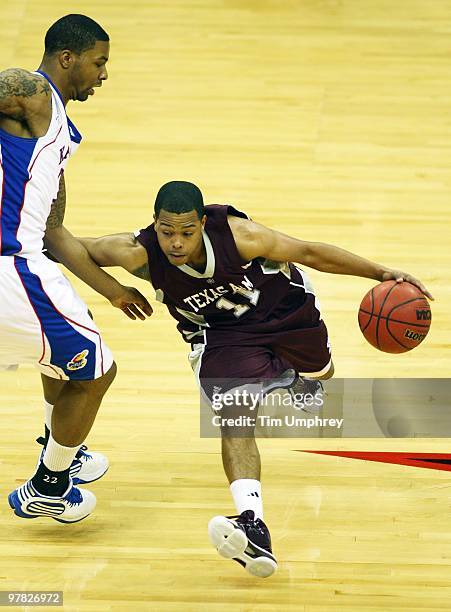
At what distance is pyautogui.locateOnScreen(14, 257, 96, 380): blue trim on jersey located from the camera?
4.45 m

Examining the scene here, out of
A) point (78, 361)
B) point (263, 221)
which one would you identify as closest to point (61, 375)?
point (78, 361)

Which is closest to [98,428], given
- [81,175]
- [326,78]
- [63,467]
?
[63,467]

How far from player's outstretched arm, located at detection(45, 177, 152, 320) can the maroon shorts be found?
33 cm

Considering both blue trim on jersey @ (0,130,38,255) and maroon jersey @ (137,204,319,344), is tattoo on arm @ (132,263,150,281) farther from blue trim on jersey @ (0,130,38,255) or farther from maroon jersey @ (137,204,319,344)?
Answer: blue trim on jersey @ (0,130,38,255)

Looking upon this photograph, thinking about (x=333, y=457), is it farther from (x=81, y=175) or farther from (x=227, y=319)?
(x=81, y=175)

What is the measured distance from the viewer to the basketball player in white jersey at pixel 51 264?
438 cm

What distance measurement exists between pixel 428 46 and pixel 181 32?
1.96 meters

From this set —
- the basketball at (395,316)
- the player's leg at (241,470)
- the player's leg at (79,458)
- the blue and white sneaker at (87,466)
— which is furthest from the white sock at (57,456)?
the basketball at (395,316)

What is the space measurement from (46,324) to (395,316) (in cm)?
149

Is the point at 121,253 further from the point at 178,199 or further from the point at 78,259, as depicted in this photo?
the point at 178,199

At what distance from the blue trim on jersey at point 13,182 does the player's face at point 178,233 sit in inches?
22.9

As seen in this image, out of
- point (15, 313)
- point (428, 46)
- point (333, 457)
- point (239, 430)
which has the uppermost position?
point (428, 46)

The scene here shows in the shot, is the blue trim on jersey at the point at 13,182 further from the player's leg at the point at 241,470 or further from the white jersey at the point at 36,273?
the player's leg at the point at 241,470

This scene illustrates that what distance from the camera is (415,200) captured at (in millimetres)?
7793
